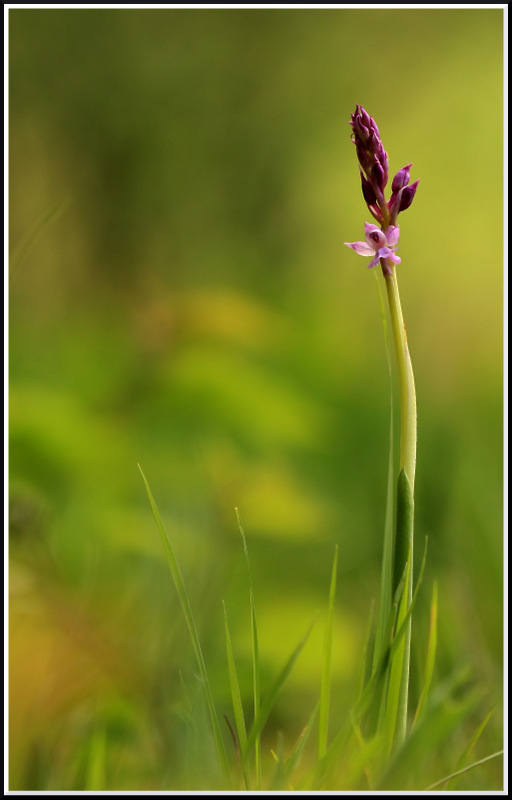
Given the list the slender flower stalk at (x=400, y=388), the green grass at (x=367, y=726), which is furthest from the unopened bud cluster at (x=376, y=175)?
the green grass at (x=367, y=726)

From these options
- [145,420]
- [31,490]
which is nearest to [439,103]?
[145,420]

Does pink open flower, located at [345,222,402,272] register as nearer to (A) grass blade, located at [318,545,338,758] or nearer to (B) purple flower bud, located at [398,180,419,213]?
(B) purple flower bud, located at [398,180,419,213]

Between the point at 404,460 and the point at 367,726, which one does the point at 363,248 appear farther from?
the point at 367,726

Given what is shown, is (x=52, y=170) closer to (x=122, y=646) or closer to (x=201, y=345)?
(x=201, y=345)

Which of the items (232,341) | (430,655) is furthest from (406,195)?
(232,341)

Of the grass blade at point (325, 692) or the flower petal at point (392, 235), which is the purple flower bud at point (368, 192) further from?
the grass blade at point (325, 692)

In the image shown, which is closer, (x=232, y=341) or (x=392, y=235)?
(x=392, y=235)
